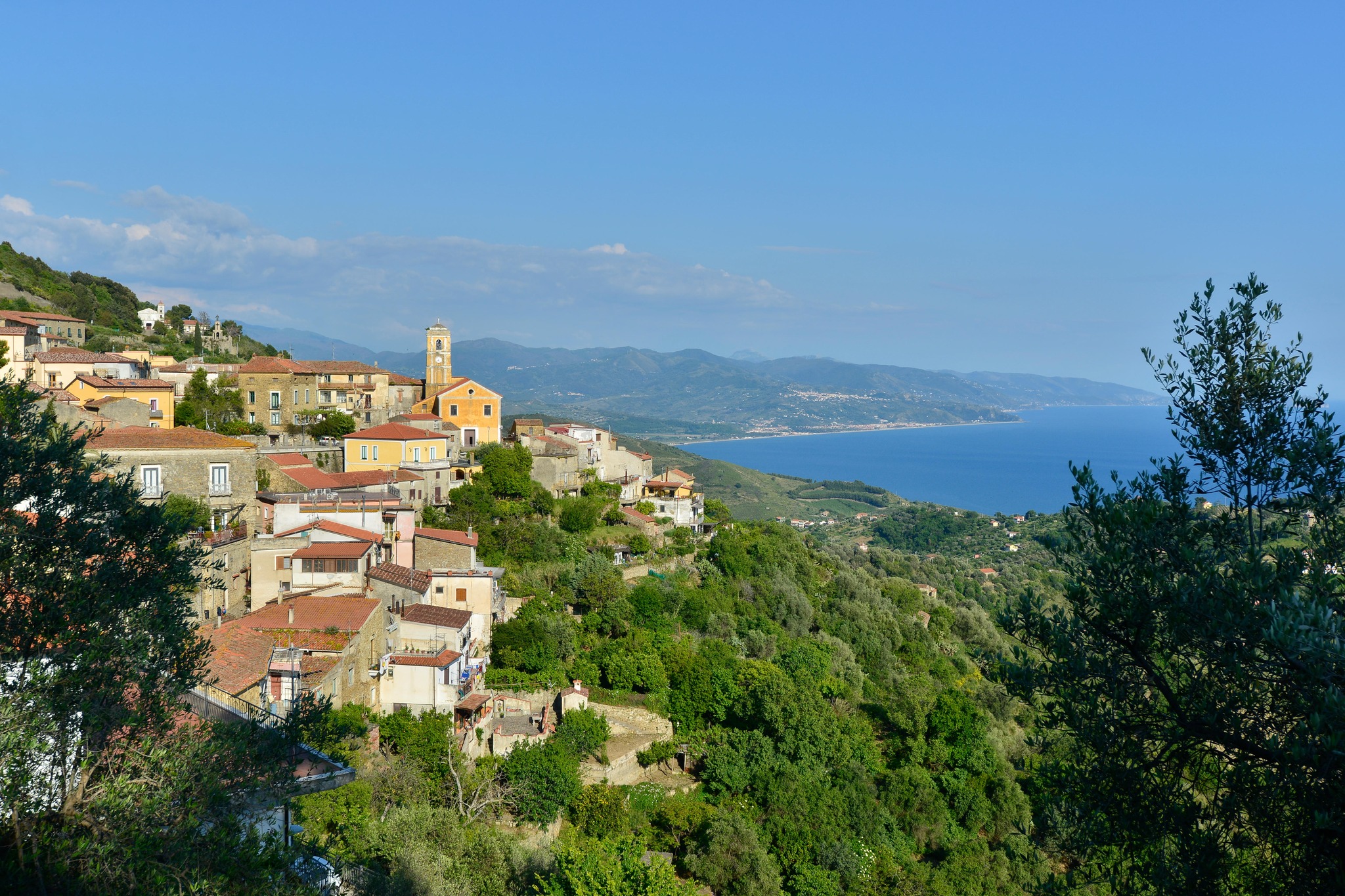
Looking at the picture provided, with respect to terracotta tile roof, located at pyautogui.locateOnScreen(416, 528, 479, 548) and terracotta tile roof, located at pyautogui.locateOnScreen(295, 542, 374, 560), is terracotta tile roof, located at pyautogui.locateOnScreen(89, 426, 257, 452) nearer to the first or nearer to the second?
terracotta tile roof, located at pyautogui.locateOnScreen(295, 542, 374, 560)

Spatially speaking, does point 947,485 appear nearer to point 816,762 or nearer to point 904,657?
point 904,657

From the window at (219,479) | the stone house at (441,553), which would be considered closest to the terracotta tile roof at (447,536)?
the stone house at (441,553)

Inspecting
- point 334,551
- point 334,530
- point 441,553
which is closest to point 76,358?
point 441,553

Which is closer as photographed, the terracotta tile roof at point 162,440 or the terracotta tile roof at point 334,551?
the terracotta tile roof at point 334,551

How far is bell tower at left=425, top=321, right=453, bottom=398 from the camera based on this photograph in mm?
40719

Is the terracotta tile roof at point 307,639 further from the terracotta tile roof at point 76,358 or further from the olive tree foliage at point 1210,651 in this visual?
the terracotta tile roof at point 76,358

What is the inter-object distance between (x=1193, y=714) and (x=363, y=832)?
A: 10833 mm

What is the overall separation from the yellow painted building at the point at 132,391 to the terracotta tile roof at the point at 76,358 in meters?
2.95

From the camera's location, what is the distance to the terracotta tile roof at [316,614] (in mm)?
16609

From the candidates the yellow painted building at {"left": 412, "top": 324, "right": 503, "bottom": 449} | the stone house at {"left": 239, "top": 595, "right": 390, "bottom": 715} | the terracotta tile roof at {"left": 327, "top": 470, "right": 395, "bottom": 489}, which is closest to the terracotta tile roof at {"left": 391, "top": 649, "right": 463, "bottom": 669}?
the stone house at {"left": 239, "top": 595, "right": 390, "bottom": 715}

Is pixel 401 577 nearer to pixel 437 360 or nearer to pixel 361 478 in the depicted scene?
pixel 361 478

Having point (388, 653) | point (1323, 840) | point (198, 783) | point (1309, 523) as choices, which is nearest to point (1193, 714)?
point (1323, 840)

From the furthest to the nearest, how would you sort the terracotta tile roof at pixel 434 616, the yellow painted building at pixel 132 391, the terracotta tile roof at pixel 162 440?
the yellow painted building at pixel 132 391
the terracotta tile roof at pixel 162 440
the terracotta tile roof at pixel 434 616

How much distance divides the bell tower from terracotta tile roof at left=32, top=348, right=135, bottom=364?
11.6 meters
